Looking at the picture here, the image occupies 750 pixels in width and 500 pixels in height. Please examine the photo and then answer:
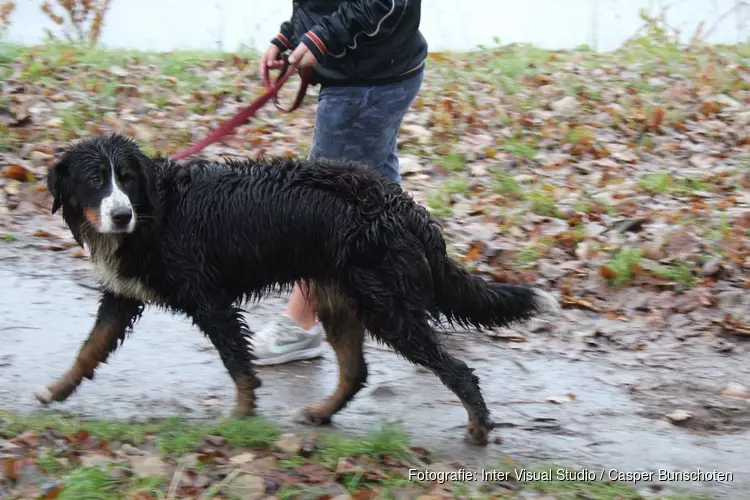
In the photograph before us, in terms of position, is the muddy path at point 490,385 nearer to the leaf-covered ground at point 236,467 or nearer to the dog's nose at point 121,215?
the leaf-covered ground at point 236,467

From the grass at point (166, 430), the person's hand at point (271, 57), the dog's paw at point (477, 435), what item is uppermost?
the person's hand at point (271, 57)

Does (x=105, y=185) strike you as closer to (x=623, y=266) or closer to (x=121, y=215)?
(x=121, y=215)

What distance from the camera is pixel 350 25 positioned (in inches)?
174

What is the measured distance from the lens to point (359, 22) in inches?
174

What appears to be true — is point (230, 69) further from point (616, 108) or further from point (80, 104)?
point (616, 108)

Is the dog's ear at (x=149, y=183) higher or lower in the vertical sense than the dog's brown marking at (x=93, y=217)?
higher

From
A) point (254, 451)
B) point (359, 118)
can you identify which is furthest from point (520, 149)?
point (254, 451)

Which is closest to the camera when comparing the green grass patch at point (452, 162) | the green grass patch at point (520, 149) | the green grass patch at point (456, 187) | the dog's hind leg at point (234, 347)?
the dog's hind leg at point (234, 347)

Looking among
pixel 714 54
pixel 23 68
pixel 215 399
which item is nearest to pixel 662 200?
pixel 714 54

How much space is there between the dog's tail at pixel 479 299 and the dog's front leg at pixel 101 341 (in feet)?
4.80

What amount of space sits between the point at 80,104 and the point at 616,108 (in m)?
4.98

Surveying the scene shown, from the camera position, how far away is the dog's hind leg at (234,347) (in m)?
4.14

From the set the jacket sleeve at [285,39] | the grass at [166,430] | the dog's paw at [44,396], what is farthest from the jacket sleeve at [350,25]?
the dog's paw at [44,396]

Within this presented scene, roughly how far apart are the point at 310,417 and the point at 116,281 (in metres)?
1.10
